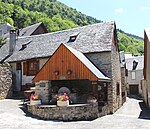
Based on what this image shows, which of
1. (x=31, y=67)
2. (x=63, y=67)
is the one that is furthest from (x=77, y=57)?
(x=31, y=67)

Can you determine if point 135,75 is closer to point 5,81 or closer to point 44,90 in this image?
point 5,81

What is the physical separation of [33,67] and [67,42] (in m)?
4.53

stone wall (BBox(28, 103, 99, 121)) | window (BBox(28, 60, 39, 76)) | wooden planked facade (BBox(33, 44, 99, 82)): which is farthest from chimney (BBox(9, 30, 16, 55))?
stone wall (BBox(28, 103, 99, 121))

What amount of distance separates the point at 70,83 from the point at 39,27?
31578 mm

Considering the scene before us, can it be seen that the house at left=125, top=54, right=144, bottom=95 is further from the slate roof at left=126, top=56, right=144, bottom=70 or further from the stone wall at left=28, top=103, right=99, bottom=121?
the stone wall at left=28, top=103, right=99, bottom=121

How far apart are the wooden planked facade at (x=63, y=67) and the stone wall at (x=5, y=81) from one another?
6.39 m

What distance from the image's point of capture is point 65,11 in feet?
420

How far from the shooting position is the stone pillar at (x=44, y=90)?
19.3 metres

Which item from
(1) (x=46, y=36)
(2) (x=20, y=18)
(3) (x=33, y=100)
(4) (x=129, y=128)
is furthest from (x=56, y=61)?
(2) (x=20, y=18)

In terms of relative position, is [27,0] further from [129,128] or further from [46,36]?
[129,128]

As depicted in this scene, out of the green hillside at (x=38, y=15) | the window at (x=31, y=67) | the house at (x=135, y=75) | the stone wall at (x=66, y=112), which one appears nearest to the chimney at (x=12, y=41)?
the window at (x=31, y=67)

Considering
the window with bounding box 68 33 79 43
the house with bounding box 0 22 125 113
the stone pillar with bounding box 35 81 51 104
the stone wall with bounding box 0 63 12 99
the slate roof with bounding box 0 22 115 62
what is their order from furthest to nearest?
the window with bounding box 68 33 79 43, the stone wall with bounding box 0 63 12 99, the slate roof with bounding box 0 22 115 62, the house with bounding box 0 22 125 113, the stone pillar with bounding box 35 81 51 104

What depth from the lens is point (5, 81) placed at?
83.4 ft

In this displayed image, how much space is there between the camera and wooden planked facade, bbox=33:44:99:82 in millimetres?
18844
